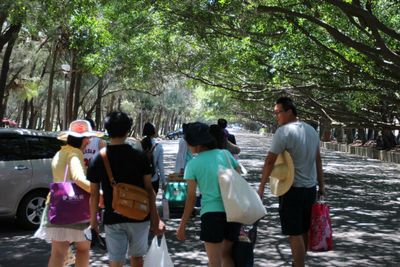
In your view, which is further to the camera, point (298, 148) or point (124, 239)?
point (298, 148)

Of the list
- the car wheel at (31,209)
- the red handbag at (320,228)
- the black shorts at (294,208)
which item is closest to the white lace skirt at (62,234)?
the black shorts at (294,208)

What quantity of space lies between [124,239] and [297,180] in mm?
1960

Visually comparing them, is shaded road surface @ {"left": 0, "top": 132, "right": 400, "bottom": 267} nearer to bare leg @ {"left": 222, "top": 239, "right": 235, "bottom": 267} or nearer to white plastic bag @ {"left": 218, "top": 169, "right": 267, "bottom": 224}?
bare leg @ {"left": 222, "top": 239, "right": 235, "bottom": 267}

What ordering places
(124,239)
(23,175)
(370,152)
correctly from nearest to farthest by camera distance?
(124,239) → (23,175) → (370,152)

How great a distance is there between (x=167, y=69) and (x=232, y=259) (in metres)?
23.4

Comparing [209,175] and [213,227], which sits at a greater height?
[209,175]

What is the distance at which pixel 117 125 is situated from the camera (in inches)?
165

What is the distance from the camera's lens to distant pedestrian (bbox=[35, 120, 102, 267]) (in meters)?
4.64

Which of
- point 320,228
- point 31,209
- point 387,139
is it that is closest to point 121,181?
point 320,228

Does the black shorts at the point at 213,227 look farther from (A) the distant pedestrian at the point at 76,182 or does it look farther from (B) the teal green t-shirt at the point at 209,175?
(A) the distant pedestrian at the point at 76,182

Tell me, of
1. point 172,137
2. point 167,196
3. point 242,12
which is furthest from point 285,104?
point 172,137

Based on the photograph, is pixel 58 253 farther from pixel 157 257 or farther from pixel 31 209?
pixel 31 209

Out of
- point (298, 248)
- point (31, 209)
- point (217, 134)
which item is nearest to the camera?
point (298, 248)

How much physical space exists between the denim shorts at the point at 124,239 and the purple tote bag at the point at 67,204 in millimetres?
525
